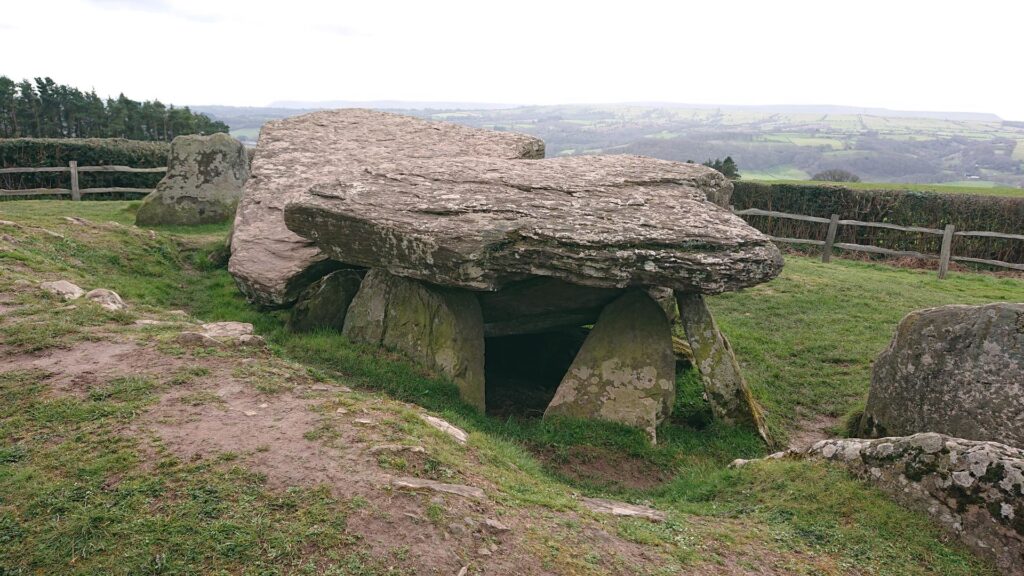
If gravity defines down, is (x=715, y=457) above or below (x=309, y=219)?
below

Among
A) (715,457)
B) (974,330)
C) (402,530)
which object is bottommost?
(715,457)

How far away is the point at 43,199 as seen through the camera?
71.3 ft

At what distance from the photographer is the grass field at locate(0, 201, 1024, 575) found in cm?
419

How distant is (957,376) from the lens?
7078 mm

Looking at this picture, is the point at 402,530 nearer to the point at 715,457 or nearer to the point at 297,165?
the point at 715,457

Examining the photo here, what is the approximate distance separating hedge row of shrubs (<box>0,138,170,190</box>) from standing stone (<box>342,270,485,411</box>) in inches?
674

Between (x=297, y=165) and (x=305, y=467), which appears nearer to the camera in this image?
A: (x=305, y=467)

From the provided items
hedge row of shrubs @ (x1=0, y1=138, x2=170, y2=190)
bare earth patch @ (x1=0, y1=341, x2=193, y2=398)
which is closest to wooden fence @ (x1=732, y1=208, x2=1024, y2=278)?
bare earth patch @ (x1=0, y1=341, x2=193, y2=398)

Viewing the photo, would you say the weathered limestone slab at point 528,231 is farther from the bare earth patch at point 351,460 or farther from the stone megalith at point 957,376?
the bare earth patch at point 351,460

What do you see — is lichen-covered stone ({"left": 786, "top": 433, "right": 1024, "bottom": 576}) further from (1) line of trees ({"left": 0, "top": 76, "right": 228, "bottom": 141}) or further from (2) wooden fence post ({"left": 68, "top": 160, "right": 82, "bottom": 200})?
(1) line of trees ({"left": 0, "top": 76, "right": 228, "bottom": 141})

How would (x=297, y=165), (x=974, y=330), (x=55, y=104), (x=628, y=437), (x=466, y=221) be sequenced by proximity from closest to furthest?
(x=974, y=330), (x=628, y=437), (x=466, y=221), (x=297, y=165), (x=55, y=104)

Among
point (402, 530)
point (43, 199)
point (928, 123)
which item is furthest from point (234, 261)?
point (928, 123)

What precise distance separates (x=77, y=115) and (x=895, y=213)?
31.2 meters

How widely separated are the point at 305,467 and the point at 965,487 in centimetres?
489
